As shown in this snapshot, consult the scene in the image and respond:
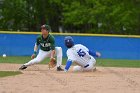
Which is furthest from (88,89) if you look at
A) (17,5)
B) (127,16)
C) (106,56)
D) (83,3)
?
(17,5)

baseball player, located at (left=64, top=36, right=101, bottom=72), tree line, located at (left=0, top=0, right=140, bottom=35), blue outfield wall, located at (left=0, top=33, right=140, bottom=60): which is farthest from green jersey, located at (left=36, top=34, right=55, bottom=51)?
tree line, located at (left=0, top=0, right=140, bottom=35)

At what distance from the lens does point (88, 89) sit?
10.1 metres

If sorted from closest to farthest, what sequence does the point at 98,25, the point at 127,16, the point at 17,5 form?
the point at 127,16, the point at 98,25, the point at 17,5

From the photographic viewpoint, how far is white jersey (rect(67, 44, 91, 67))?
14263 millimetres

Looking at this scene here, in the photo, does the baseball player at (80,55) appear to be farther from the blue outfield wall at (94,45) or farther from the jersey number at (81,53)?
the blue outfield wall at (94,45)

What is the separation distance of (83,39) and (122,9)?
12.7 m

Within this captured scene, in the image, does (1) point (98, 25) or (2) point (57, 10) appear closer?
(1) point (98, 25)

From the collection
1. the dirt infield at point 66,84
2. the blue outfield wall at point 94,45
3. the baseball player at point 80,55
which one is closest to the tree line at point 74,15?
the blue outfield wall at point 94,45

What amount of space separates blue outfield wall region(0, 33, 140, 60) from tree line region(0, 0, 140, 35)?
11.5 meters

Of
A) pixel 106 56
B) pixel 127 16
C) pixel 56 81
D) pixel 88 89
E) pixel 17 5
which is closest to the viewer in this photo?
pixel 88 89

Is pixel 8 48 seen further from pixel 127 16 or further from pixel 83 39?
pixel 127 16

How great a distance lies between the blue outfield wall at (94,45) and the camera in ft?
83.6

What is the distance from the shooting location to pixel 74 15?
1533 inches

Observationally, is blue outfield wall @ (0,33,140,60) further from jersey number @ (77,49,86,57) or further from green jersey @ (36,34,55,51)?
jersey number @ (77,49,86,57)
